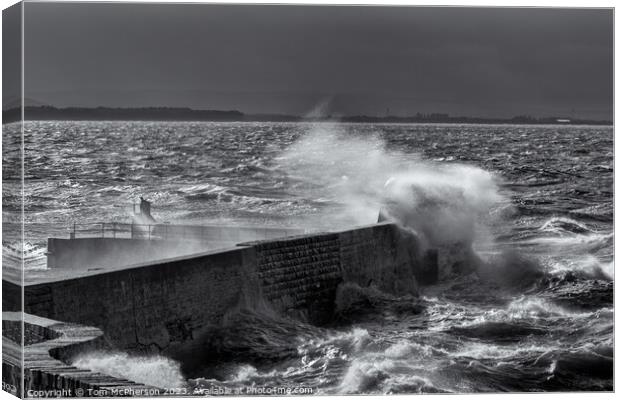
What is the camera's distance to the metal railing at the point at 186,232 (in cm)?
1430

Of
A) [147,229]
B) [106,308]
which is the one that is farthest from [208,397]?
[147,229]

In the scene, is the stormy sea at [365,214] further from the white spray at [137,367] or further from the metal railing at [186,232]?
the metal railing at [186,232]

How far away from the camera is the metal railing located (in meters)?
14.3

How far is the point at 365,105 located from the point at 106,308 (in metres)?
3.02

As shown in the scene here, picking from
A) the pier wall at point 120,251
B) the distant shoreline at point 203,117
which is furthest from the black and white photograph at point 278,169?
the pier wall at point 120,251

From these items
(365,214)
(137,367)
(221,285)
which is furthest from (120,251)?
(137,367)

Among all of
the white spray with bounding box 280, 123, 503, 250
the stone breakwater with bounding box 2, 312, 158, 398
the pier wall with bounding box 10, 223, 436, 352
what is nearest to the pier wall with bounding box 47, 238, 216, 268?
the white spray with bounding box 280, 123, 503, 250

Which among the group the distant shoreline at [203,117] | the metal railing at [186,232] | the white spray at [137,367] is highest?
the distant shoreline at [203,117]

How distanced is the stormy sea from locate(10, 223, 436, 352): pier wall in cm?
23

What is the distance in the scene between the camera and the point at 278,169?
13367 millimetres

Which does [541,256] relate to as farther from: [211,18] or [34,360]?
[34,360]

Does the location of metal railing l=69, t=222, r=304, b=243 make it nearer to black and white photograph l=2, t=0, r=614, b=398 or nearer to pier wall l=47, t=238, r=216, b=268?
pier wall l=47, t=238, r=216, b=268

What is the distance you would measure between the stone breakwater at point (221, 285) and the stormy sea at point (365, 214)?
0.73 ft

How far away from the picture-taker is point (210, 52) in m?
10.9
